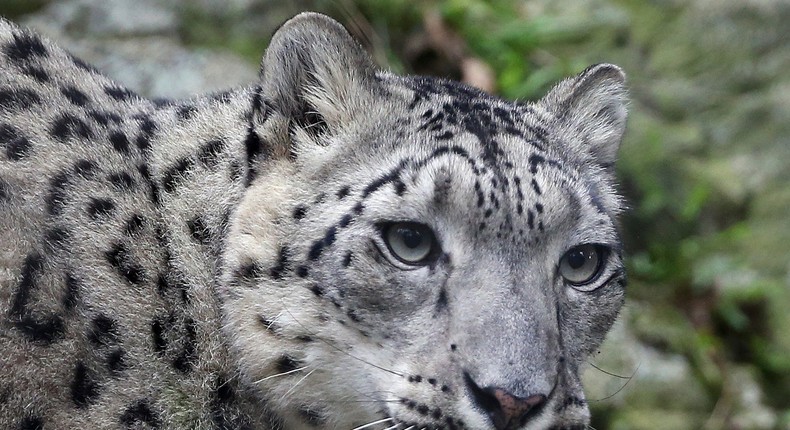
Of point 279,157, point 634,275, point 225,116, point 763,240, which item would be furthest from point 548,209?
point 763,240

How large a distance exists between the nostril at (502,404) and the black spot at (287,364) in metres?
0.73

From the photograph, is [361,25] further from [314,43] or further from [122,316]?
[122,316]

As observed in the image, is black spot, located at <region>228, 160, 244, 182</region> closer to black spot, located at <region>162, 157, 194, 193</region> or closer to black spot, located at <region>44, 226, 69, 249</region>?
black spot, located at <region>162, 157, 194, 193</region>

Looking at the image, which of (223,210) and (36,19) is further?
(36,19)

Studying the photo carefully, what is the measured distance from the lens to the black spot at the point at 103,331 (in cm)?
397

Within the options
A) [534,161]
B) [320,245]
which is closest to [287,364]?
[320,245]

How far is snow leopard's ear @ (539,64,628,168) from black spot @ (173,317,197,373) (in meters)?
1.89

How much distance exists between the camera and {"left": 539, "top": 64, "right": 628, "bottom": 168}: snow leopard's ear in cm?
491

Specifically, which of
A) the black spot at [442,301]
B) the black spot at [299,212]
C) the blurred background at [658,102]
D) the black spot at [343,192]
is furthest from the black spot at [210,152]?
the blurred background at [658,102]

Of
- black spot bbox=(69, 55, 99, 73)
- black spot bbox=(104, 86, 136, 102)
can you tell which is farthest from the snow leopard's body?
black spot bbox=(69, 55, 99, 73)

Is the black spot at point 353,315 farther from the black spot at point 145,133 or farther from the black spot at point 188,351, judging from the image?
the black spot at point 145,133

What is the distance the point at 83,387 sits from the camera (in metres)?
3.91

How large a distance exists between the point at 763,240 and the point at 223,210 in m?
6.20

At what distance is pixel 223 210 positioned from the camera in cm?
427
